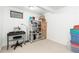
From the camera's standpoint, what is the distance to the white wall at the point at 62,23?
10.5ft

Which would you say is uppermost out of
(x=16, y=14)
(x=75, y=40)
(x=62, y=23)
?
(x=16, y=14)

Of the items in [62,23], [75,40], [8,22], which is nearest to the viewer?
[75,40]

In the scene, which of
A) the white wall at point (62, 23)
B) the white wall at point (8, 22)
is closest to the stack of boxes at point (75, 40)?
the white wall at point (62, 23)

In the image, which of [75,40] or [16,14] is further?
[16,14]

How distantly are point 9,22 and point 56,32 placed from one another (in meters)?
2.65

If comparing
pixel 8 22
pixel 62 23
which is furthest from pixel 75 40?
pixel 8 22

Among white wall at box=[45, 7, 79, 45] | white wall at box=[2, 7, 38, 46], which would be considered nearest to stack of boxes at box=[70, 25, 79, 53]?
white wall at box=[45, 7, 79, 45]

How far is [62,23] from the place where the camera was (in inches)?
149

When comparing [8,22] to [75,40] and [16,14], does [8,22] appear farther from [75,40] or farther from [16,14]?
[75,40]

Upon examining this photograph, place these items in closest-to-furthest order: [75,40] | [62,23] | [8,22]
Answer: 1. [75,40]
2. [8,22]
3. [62,23]

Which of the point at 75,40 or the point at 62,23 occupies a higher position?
the point at 62,23

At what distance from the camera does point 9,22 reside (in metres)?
3.58
